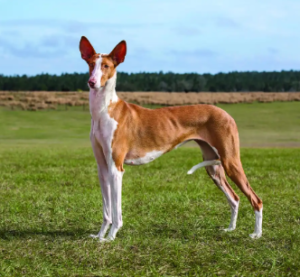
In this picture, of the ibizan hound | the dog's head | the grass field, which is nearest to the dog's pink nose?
the dog's head

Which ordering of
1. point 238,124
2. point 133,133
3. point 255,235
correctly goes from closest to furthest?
point 133,133 < point 255,235 < point 238,124

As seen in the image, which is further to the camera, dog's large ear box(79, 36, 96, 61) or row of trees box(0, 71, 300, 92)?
row of trees box(0, 71, 300, 92)

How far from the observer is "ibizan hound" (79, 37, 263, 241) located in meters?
6.29

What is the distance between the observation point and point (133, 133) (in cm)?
651

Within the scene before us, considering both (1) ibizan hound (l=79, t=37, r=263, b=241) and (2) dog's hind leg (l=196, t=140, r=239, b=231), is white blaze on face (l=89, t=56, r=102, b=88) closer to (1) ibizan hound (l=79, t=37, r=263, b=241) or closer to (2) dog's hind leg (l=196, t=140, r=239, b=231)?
(1) ibizan hound (l=79, t=37, r=263, b=241)

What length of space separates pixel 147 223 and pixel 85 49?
3149 mm

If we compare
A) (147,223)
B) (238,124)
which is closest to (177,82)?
(238,124)

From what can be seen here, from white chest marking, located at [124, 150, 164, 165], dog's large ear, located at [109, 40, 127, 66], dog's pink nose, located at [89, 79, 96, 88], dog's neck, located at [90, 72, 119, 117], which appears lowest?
white chest marking, located at [124, 150, 164, 165]

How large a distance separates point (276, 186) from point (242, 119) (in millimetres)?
28096

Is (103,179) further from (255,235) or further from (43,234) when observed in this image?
Answer: (255,235)

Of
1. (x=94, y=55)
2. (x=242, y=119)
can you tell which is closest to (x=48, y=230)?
(x=94, y=55)

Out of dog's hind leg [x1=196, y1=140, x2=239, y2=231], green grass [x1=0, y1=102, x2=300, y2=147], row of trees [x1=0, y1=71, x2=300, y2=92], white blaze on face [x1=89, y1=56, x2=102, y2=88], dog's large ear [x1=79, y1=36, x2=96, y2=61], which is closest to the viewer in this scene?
white blaze on face [x1=89, y1=56, x2=102, y2=88]

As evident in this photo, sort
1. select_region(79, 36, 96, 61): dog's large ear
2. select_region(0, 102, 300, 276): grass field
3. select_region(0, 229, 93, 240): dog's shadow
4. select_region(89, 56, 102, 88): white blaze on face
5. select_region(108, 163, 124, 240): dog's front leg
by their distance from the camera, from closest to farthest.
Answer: select_region(0, 102, 300, 276): grass field, select_region(89, 56, 102, 88): white blaze on face, select_region(108, 163, 124, 240): dog's front leg, select_region(79, 36, 96, 61): dog's large ear, select_region(0, 229, 93, 240): dog's shadow

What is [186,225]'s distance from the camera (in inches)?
306
